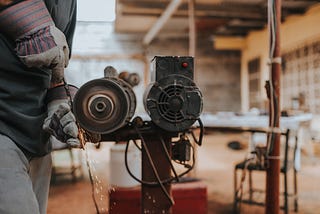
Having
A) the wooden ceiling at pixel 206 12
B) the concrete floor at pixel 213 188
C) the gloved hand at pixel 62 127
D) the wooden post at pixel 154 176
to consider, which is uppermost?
the wooden ceiling at pixel 206 12

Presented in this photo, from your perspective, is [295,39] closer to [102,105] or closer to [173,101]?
[173,101]

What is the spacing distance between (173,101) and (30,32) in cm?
58

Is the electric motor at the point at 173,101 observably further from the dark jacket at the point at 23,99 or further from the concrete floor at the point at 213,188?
the concrete floor at the point at 213,188

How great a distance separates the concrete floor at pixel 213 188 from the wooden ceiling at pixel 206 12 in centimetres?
286

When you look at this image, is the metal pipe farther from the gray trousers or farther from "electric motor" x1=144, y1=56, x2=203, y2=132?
the gray trousers

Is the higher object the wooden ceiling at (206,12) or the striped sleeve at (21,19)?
the wooden ceiling at (206,12)

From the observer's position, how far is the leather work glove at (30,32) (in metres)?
0.85

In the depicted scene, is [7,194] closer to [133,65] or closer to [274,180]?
[274,180]

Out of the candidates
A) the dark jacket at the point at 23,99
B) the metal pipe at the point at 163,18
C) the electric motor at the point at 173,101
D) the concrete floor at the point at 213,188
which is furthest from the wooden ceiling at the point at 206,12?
the dark jacket at the point at 23,99

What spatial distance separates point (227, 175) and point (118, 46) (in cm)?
678

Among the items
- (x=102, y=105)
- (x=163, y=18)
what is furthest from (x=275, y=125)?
(x=163, y=18)

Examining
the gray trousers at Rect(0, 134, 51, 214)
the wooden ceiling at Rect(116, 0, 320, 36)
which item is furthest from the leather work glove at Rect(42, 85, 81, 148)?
the wooden ceiling at Rect(116, 0, 320, 36)

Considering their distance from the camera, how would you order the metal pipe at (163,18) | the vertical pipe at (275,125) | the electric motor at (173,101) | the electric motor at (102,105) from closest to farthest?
the electric motor at (102,105) → the electric motor at (173,101) → the vertical pipe at (275,125) → the metal pipe at (163,18)

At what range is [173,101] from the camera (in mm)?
1255
